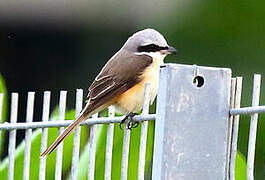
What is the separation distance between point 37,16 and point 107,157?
5016 millimetres

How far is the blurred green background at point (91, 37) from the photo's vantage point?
595 centimetres

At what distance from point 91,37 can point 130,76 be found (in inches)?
146

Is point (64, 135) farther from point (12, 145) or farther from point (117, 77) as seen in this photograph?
point (117, 77)

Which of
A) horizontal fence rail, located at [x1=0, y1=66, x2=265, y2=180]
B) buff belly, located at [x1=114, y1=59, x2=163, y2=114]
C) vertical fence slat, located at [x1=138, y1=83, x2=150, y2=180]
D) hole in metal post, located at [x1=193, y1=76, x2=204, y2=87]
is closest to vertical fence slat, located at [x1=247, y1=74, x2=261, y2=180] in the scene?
horizontal fence rail, located at [x1=0, y1=66, x2=265, y2=180]

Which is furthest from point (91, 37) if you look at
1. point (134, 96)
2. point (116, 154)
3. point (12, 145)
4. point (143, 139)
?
point (143, 139)

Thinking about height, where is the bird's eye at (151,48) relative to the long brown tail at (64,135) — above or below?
above

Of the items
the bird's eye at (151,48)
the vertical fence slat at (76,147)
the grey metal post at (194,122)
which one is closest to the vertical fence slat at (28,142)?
the vertical fence slat at (76,147)

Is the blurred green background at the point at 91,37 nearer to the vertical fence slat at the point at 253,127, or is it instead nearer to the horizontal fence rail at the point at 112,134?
the horizontal fence rail at the point at 112,134

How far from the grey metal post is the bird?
1.24m

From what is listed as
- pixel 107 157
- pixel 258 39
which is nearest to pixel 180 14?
pixel 258 39

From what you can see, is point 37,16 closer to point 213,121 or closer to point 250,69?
point 250,69

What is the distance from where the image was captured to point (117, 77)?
4.25 meters

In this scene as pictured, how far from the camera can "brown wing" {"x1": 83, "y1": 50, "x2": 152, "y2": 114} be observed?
4.21 meters

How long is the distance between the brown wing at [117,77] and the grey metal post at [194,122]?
130 centimetres
